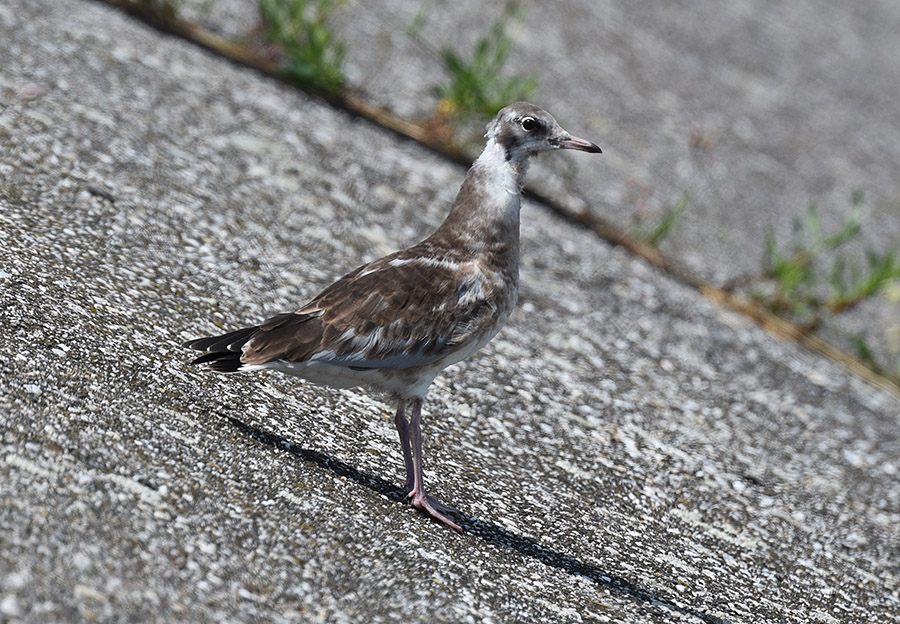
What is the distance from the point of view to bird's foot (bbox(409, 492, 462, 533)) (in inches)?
Result: 166

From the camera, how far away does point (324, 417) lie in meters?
4.79

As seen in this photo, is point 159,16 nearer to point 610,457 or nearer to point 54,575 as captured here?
point 610,457

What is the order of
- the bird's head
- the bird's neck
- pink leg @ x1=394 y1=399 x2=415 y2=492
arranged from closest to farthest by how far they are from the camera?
1. pink leg @ x1=394 y1=399 x2=415 y2=492
2. the bird's neck
3. the bird's head

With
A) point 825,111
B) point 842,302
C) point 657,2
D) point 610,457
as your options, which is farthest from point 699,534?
point 657,2

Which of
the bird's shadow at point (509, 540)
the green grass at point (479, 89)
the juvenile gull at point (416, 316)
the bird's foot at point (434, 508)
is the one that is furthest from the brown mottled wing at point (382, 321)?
the green grass at point (479, 89)

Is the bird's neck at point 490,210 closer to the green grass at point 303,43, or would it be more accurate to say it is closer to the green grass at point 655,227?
the green grass at point 655,227

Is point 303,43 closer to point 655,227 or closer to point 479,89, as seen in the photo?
point 479,89

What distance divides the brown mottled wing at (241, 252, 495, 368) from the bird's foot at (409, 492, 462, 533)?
54 centimetres

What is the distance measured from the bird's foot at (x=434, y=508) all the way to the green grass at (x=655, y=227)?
3.92 meters

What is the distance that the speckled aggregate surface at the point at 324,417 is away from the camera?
11.8 feet

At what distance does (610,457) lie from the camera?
542 cm

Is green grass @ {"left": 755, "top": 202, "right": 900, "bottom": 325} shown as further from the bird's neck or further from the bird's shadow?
the bird's shadow

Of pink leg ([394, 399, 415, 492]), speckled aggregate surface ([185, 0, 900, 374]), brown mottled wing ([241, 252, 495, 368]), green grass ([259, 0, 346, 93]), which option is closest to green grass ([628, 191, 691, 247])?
speckled aggregate surface ([185, 0, 900, 374])

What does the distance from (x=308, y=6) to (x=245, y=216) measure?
10.5ft
